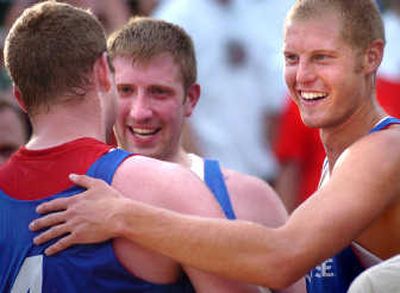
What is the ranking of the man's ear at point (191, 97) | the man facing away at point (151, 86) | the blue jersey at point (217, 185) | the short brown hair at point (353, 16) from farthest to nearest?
the man's ear at point (191, 97) → the man facing away at point (151, 86) → the blue jersey at point (217, 185) → the short brown hair at point (353, 16)

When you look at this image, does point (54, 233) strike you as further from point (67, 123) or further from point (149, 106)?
point (149, 106)

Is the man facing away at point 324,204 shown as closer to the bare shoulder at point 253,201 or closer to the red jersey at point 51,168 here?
the red jersey at point 51,168

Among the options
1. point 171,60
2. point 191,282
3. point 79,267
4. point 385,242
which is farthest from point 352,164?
point 171,60

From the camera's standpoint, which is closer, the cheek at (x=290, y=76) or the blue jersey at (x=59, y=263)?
the blue jersey at (x=59, y=263)

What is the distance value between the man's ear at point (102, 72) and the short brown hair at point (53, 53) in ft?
0.06

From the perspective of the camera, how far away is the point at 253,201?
534cm

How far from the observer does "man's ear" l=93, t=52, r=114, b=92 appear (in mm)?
4176

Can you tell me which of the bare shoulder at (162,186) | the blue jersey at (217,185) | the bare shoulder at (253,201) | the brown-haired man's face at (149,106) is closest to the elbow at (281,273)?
the bare shoulder at (162,186)

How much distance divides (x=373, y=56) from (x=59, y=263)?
145cm

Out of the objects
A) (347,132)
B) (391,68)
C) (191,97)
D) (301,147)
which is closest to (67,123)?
(347,132)

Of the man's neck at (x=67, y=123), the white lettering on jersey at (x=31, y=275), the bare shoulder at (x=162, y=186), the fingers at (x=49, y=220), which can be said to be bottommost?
the white lettering on jersey at (x=31, y=275)

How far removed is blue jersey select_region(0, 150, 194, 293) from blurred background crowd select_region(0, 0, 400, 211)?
2.84 meters

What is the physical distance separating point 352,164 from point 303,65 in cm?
54

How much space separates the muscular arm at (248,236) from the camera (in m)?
3.99
